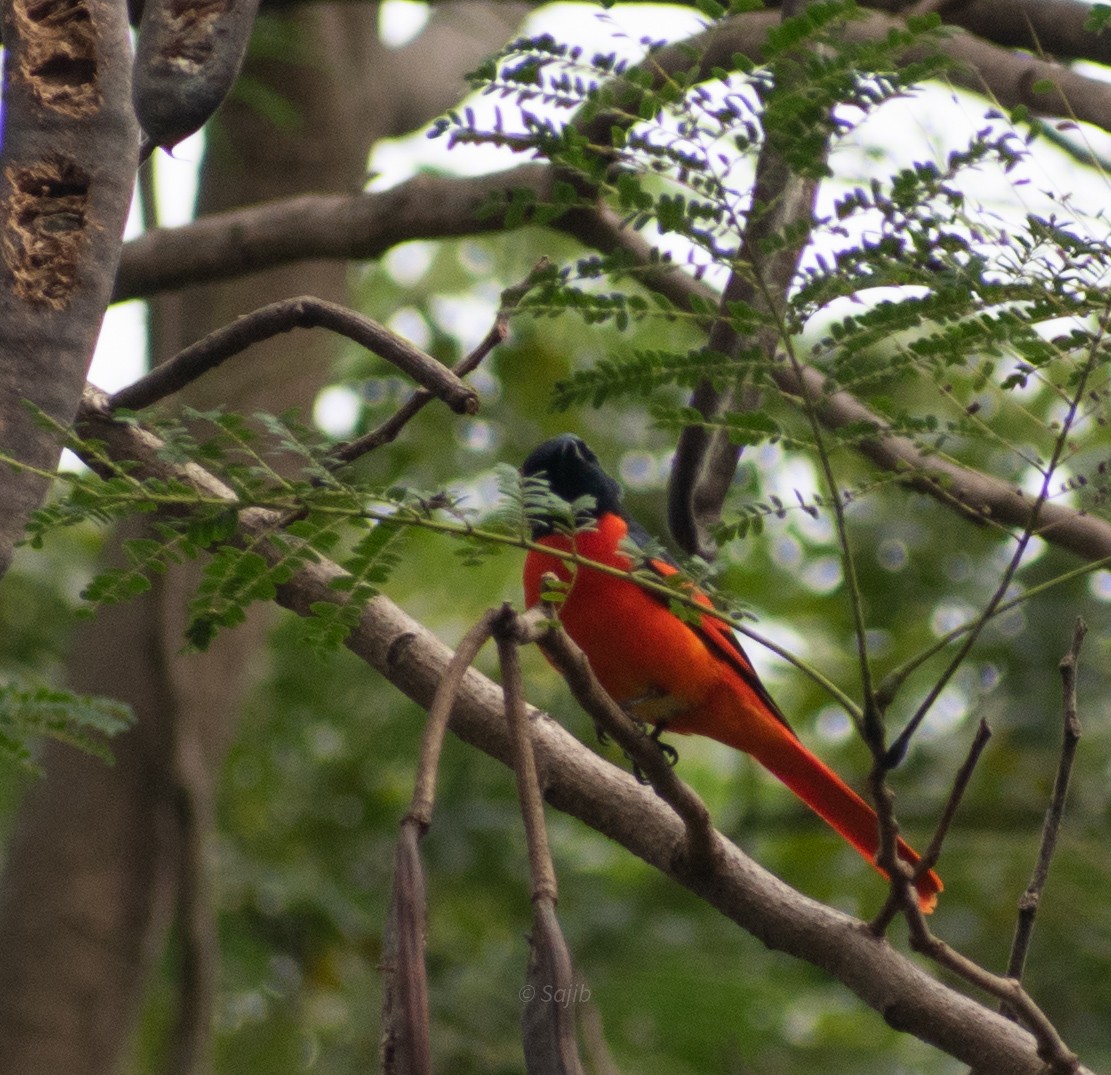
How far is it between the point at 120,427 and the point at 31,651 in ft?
13.1

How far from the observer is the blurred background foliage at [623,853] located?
5000 millimetres

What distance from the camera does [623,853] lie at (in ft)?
22.6

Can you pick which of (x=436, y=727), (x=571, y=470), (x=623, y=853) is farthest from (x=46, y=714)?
(x=623, y=853)

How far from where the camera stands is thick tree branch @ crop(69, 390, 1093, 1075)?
2180mm

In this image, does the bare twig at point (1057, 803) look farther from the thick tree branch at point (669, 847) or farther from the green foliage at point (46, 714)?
the green foliage at point (46, 714)

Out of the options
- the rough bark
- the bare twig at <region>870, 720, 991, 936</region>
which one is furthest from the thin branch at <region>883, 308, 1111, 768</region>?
the rough bark

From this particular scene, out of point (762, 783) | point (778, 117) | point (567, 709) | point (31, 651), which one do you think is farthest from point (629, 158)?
point (762, 783)

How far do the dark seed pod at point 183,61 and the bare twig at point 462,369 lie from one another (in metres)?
0.43

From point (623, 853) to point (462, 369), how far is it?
5.29 m

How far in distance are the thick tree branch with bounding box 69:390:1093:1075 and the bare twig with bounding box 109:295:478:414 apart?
0.11 meters

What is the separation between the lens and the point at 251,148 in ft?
20.3

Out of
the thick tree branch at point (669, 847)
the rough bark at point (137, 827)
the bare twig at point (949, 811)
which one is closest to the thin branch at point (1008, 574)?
the bare twig at point (949, 811)

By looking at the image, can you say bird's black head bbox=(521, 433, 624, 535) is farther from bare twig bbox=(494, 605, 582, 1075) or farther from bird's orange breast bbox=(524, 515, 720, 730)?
bare twig bbox=(494, 605, 582, 1075)

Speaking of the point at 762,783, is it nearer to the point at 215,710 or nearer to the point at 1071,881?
the point at 1071,881
